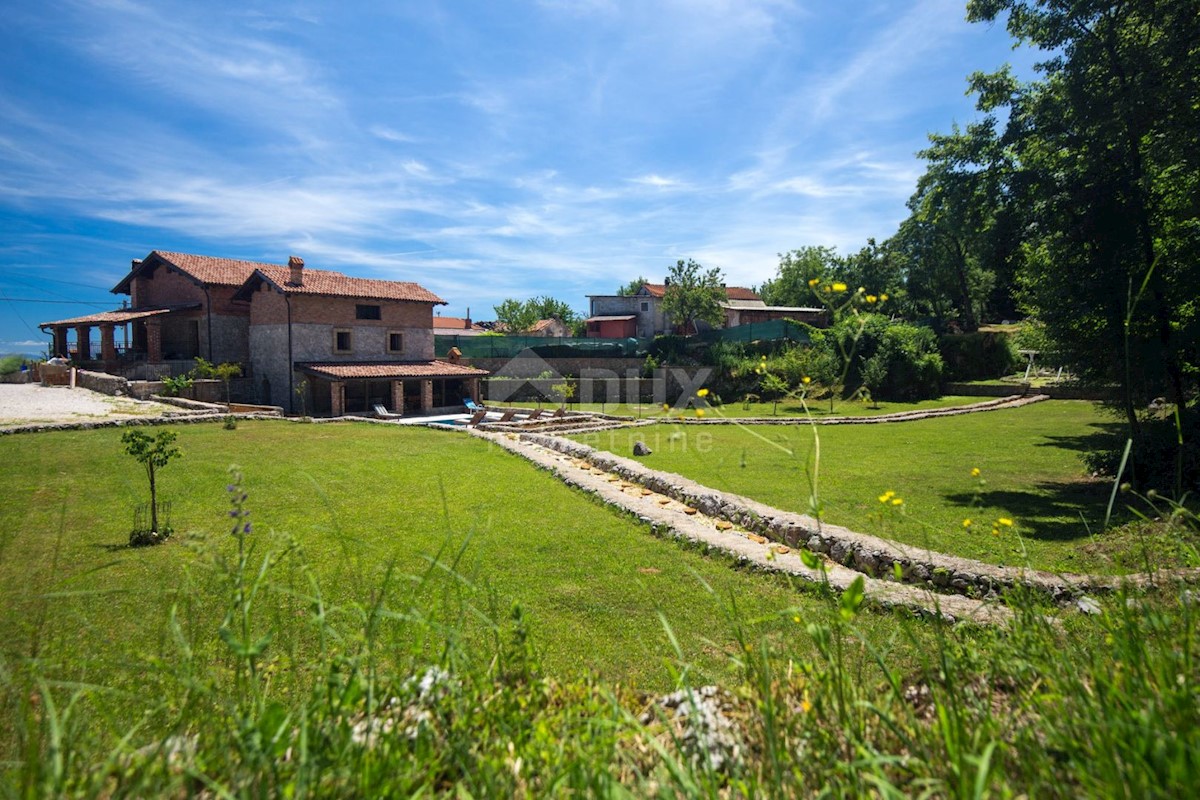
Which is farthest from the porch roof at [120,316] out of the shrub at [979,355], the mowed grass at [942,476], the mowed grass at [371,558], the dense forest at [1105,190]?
the shrub at [979,355]

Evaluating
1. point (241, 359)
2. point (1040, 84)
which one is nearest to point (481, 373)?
point (241, 359)

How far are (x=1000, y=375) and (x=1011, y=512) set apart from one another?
32.3 meters

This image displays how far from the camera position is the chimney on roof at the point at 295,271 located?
30908mm

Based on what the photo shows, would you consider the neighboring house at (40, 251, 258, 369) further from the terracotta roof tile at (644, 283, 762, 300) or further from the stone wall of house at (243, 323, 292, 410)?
the terracotta roof tile at (644, 283, 762, 300)

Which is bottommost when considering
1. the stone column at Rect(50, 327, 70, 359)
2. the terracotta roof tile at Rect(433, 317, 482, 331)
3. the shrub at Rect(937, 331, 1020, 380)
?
the shrub at Rect(937, 331, 1020, 380)

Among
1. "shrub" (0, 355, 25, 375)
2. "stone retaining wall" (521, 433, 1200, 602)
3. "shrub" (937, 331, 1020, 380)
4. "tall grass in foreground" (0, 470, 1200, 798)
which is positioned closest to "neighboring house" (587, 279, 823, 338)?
"shrub" (937, 331, 1020, 380)

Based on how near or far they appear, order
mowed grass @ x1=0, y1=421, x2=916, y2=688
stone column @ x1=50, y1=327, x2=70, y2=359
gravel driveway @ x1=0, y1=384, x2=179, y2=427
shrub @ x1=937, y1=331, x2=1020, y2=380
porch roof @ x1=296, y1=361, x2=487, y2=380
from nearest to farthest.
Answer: mowed grass @ x1=0, y1=421, x2=916, y2=688, gravel driveway @ x1=0, y1=384, x2=179, y2=427, porch roof @ x1=296, y1=361, x2=487, y2=380, stone column @ x1=50, y1=327, x2=70, y2=359, shrub @ x1=937, y1=331, x2=1020, y2=380

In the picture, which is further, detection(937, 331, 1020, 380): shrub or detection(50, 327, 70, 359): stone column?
detection(937, 331, 1020, 380): shrub

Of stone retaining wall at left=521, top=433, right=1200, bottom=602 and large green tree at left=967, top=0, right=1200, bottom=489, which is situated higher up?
large green tree at left=967, top=0, right=1200, bottom=489

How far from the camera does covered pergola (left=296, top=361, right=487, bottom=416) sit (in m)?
29.6

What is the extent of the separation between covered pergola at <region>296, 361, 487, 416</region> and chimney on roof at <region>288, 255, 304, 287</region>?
4512mm

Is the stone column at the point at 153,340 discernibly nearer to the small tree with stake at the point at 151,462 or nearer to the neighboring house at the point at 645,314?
the small tree with stake at the point at 151,462

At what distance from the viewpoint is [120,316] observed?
32.8 meters

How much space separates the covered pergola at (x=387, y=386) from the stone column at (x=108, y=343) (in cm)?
1138
